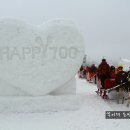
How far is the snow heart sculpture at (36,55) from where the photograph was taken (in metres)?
9.86

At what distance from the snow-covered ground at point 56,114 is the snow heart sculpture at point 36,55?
0.42 m

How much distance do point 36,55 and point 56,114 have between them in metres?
1.86

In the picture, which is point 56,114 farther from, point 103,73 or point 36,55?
point 103,73

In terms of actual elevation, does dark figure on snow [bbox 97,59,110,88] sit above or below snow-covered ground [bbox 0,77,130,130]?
above

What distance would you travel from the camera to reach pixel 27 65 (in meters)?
9.91

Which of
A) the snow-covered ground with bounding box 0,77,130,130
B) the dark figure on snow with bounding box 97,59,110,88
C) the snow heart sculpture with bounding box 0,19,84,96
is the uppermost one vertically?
the snow heart sculpture with bounding box 0,19,84,96

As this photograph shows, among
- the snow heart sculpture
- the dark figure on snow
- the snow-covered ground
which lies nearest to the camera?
the snow-covered ground

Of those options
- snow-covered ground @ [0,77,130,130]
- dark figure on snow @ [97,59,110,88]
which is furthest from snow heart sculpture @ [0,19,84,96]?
dark figure on snow @ [97,59,110,88]

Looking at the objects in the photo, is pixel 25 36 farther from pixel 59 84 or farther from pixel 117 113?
pixel 117 113

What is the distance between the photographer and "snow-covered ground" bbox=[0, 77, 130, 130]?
8.40m

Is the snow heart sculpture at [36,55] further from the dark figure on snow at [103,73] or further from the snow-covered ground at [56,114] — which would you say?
the dark figure on snow at [103,73]

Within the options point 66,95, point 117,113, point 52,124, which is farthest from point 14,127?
point 117,113

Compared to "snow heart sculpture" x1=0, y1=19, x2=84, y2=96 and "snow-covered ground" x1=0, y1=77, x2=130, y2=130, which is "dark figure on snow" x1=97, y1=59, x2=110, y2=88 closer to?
"snow-covered ground" x1=0, y1=77, x2=130, y2=130

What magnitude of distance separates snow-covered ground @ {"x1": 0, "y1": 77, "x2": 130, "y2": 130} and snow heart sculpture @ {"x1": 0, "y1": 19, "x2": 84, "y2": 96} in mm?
424
